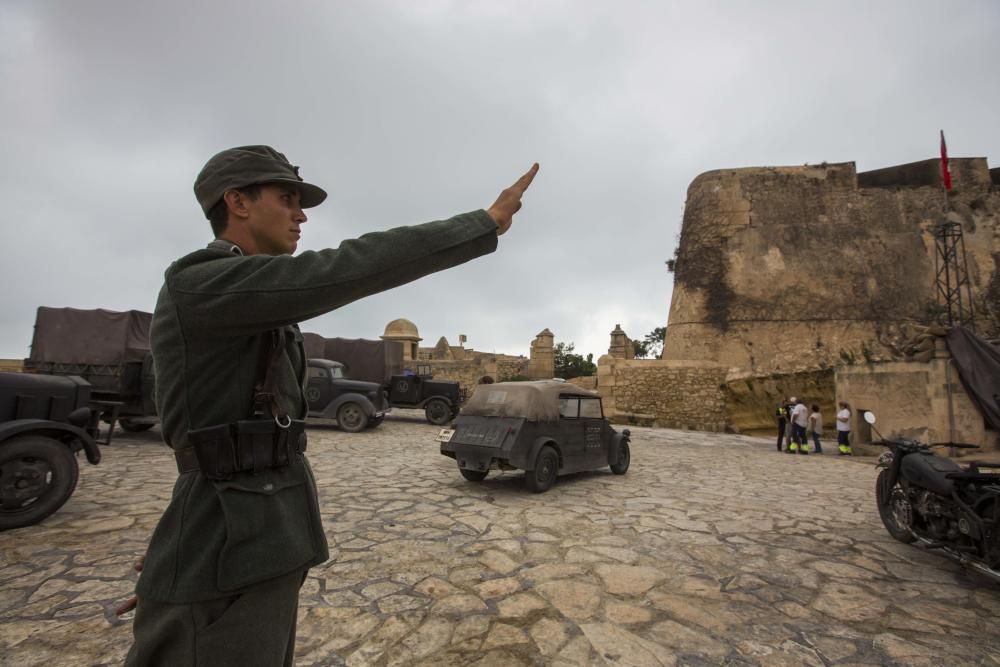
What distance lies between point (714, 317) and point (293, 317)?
66.7 feet

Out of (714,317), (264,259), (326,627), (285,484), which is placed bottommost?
(326,627)

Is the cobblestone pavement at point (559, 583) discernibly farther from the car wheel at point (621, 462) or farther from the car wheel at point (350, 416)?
the car wheel at point (350, 416)

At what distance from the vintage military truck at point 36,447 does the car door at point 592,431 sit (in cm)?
548

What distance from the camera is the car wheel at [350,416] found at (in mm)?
11727

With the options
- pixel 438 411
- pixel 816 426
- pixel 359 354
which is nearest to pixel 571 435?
pixel 438 411

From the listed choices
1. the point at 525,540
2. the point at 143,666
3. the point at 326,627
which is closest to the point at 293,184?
the point at 143,666

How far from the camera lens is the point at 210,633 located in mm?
1065

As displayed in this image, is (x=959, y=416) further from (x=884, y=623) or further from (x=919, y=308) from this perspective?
(x=919, y=308)

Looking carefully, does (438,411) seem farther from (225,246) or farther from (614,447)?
(225,246)

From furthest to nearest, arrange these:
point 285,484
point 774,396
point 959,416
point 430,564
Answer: point 774,396, point 959,416, point 430,564, point 285,484

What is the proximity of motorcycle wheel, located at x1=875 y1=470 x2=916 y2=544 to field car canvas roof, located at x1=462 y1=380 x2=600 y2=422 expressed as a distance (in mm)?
3407

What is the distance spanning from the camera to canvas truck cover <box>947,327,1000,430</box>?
9.31 metres

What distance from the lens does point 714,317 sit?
19.5 m

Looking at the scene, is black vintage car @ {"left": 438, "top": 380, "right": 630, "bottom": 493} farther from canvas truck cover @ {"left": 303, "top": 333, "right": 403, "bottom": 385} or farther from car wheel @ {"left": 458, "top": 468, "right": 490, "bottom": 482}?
canvas truck cover @ {"left": 303, "top": 333, "right": 403, "bottom": 385}
